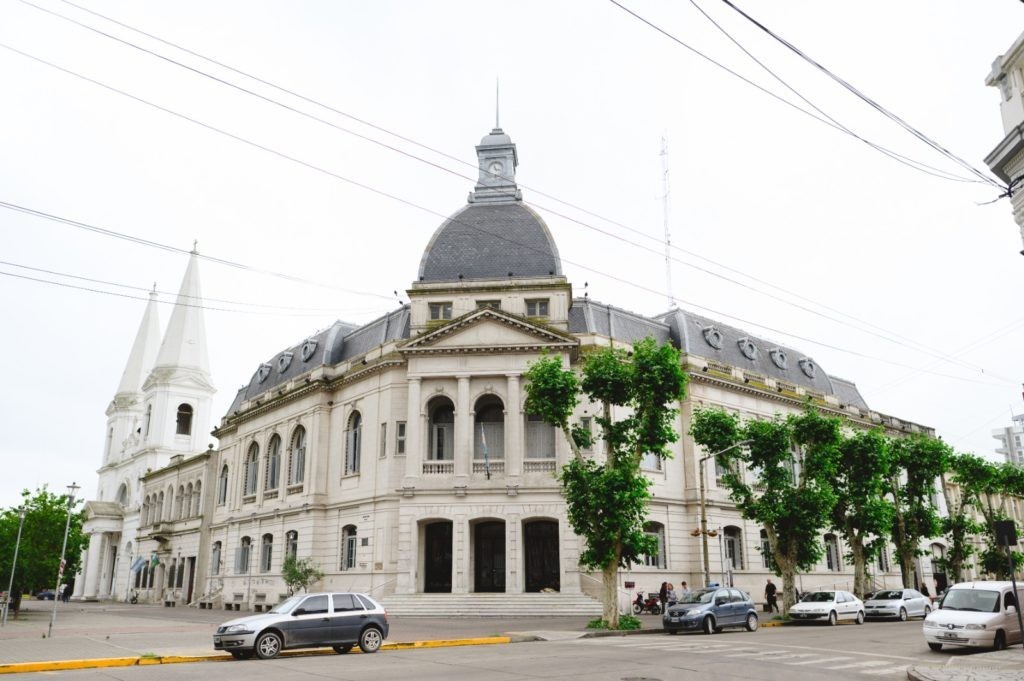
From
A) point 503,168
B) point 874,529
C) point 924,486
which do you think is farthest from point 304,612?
point 924,486

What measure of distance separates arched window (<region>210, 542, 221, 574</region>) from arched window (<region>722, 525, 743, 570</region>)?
33609mm

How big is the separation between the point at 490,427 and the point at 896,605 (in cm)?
2024

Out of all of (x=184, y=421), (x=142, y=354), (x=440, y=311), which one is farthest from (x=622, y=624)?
(x=142, y=354)

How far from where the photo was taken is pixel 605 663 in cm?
1703

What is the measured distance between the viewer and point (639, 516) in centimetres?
3002

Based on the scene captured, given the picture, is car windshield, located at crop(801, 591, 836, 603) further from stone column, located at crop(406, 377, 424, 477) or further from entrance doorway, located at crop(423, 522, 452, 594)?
stone column, located at crop(406, 377, 424, 477)

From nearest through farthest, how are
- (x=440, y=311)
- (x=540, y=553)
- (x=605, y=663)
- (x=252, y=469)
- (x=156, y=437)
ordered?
1. (x=605, y=663)
2. (x=540, y=553)
3. (x=440, y=311)
4. (x=252, y=469)
5. (x=156, y=437)

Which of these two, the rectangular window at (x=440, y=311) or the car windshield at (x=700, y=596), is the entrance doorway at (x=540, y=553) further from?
the car windshield at (x=700, y=596)

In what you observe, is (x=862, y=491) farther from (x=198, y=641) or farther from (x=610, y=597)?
(x=198, y=641)

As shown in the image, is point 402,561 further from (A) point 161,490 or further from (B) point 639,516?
(A) point 161,490

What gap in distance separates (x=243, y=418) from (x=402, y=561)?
21.9 m

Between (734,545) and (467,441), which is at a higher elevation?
(467,441)

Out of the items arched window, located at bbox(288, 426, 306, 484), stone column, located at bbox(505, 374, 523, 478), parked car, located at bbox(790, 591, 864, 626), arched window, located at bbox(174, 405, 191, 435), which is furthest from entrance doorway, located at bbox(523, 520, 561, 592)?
arched window, located at bbox(174, 405, 191, 435)

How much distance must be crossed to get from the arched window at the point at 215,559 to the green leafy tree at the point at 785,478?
3497 cm
